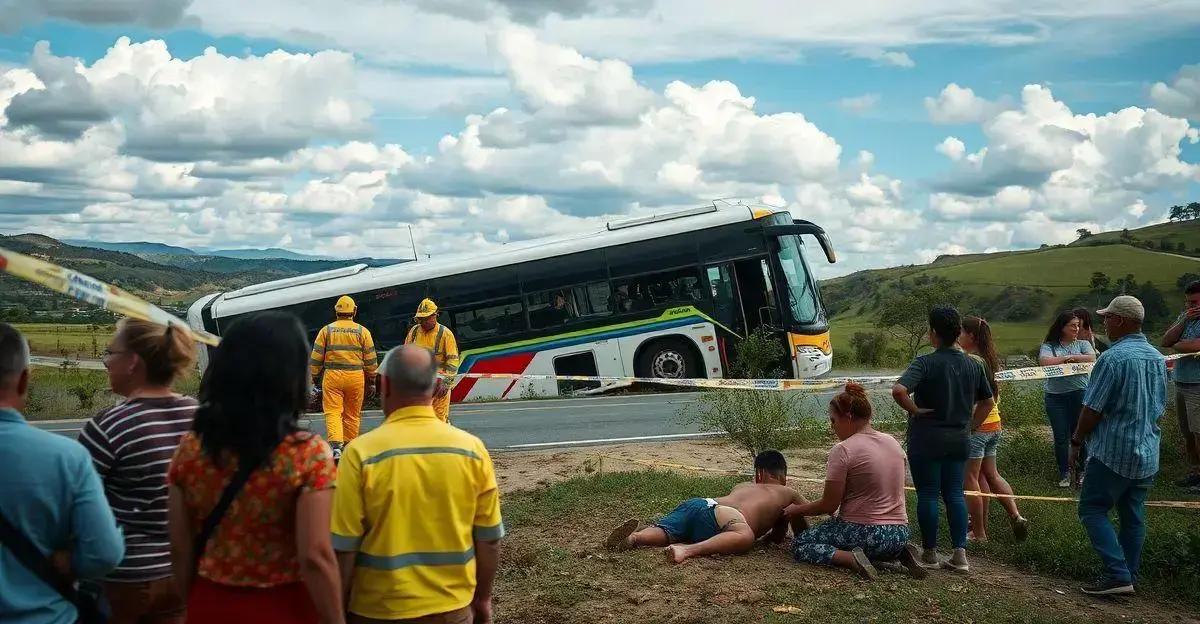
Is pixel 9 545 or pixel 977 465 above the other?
pixel 9 545

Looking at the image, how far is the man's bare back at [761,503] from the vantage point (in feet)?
22.0

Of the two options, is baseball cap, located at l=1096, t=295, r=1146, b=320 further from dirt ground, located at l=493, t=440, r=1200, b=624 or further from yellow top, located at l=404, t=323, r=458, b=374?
yellow top, located at l=404, t=323, r=458, b=374

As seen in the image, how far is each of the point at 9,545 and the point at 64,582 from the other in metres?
0.20

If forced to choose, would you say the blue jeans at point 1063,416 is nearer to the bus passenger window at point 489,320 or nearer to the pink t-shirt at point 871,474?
the pink t-shirt at point 871,474

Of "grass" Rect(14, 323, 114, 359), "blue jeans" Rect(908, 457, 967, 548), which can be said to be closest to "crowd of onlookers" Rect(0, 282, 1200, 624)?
"blue jeans" Rect(908, 457, 967, 548)

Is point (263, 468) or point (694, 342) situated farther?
point (694, 342)

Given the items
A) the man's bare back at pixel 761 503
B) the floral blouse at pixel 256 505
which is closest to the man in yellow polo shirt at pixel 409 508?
the floral blouse at pixel 256 505

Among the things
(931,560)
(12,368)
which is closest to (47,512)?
(12,368)

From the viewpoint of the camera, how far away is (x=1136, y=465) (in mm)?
6039

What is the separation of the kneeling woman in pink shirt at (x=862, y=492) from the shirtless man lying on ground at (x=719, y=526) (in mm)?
432

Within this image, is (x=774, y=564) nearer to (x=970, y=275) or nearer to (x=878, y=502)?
(x=878, y=502)

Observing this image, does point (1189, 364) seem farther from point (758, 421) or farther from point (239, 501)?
point (239, 501)

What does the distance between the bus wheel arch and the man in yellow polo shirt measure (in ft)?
46.8

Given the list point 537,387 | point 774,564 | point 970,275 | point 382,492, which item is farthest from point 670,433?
point 970,275
